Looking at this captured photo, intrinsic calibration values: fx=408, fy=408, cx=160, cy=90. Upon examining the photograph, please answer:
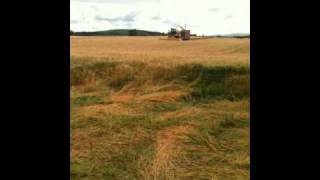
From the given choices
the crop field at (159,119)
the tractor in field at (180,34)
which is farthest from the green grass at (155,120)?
the tractor in field at (180,34)

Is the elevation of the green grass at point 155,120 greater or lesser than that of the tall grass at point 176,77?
lesser

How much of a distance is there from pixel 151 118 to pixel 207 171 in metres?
3.07

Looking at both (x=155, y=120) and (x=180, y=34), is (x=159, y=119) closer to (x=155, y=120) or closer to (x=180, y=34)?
(x=155, y=120)

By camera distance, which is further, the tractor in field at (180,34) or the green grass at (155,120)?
the tractor in field at (180,34)

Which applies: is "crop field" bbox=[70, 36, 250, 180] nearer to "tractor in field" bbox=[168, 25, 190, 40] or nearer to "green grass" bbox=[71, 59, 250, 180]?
"green grass" bbox=[71, 59, 250, 180]

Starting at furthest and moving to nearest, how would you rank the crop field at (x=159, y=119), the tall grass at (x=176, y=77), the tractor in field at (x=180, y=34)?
the tractor in field at (x=180, y=34)
the tall grass at (x=176, y=77)
the crop field at (x=159, y=119)

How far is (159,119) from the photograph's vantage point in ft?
28.7

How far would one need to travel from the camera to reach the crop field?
6.08 meters

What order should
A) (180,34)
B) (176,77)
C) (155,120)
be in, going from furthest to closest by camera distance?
(180,34), (176,77), (155,120)

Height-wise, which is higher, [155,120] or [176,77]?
[176,77]

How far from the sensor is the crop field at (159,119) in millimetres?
6078

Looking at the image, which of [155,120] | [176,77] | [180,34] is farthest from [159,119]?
[180,34]

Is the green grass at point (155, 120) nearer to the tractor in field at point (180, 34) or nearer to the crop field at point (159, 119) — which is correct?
the crop field at point (159, 119)

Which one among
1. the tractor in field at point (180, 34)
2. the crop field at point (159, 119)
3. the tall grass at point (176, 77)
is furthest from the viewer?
the tractor in field at point (180, 34)
